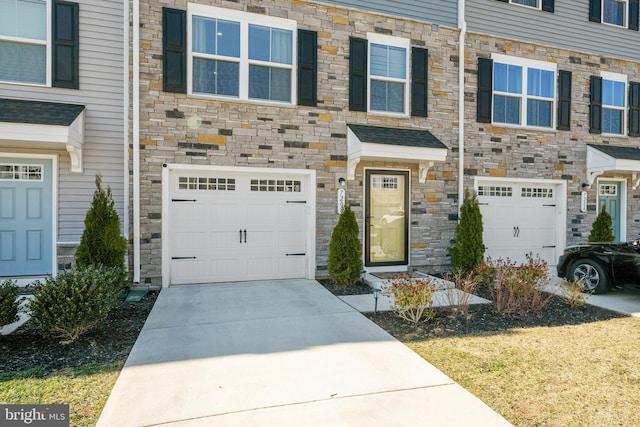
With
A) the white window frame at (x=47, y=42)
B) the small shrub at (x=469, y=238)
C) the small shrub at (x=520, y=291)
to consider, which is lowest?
the small shrub at (x=520, y=291)

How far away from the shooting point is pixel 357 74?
314 inches

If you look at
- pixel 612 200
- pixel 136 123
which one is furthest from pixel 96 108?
pixel 612 200

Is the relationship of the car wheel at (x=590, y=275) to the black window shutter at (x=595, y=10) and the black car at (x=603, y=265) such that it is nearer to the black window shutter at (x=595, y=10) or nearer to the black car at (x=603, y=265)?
the black car at (x=603, y=265)

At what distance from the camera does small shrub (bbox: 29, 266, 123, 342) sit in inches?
163

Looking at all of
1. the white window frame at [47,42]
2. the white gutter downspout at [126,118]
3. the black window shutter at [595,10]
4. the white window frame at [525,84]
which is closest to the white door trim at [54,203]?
the white gutter downspout at [126,118]

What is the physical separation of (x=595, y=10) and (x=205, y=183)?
1079cm

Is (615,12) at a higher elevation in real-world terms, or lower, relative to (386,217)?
higher

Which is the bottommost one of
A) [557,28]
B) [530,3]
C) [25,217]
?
[25,217]

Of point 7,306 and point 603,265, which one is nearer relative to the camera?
point 7,306

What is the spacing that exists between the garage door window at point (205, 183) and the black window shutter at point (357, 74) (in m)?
2.93

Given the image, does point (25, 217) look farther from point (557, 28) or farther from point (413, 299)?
point (557, 28)

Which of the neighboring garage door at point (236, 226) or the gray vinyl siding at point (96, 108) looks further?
the neighboring garage door at point (236, 226)

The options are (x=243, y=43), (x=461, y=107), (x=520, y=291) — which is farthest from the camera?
(x=461, y=107)

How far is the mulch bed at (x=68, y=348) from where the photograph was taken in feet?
12.2
